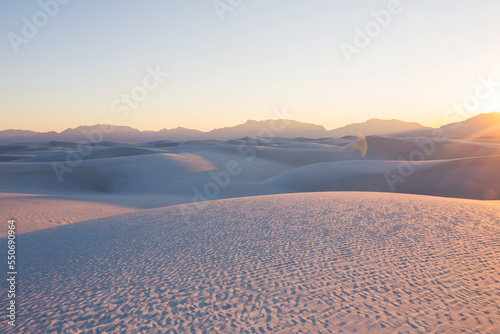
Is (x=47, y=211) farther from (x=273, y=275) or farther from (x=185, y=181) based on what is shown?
(x=185, y=181)

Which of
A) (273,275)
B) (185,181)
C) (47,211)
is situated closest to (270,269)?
(273,275)

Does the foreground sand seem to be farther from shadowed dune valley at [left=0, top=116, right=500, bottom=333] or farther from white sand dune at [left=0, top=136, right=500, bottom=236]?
white sand dune at [left=0, top=136, right=500, bottom=236]

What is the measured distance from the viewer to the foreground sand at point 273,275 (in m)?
2.20

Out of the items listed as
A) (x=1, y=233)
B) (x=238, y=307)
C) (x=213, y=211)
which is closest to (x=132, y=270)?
(x=238, y=307)

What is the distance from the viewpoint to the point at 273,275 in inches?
112

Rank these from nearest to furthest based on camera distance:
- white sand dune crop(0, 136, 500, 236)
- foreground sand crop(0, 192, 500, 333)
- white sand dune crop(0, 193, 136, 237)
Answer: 1. foreground sand crop(0, 192, 500, 333)
2. white sand dune crop(0, 193, 136, 237)
3. white sand dune crop(0, 136, 500, 236)

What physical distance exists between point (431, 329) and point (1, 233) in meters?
7.14

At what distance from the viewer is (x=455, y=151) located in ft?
89.8

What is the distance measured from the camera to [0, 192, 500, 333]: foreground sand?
2.20 metres

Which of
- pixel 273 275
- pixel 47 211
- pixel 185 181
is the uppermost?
pixel 273 275

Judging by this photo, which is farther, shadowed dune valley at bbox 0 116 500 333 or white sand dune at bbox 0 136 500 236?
white sand dune at bbox 0 136 500 236

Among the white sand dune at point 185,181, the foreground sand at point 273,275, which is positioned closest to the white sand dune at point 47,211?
the white sand dune at point 185,181

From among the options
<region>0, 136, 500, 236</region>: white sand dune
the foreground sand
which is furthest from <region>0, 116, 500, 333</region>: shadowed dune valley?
<region>0, 136, 500, 236</region>: white sand dune

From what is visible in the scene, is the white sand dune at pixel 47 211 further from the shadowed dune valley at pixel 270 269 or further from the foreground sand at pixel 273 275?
the foreground sand at pixel 273 275
